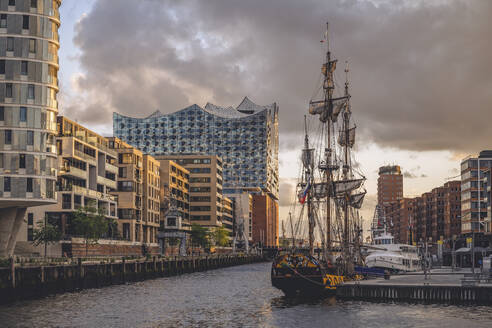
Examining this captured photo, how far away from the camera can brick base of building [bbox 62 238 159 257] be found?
123 metres

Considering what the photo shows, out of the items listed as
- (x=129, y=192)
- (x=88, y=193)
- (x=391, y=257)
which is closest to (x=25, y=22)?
(x=88, y=193)

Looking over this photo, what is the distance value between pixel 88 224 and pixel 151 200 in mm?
60817

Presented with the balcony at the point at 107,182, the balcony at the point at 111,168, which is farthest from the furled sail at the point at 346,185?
the balcony at the point at 111,168

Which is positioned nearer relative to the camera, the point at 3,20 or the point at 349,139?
the point at 3,20

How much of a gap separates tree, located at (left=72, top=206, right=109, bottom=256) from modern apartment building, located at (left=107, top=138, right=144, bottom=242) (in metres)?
33.4

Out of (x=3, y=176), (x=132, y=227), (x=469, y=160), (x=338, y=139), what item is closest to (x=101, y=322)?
(x=3, y=176)

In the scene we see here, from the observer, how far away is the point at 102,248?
136125 millimetres

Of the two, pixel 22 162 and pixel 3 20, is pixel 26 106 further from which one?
pixel 3 20

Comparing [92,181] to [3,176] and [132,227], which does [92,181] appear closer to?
[132,227]

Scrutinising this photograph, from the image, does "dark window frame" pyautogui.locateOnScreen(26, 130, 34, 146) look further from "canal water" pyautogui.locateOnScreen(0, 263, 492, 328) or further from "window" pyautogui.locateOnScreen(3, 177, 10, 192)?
"canal water" pyautogui.locateOnScreen(0, 263, 492, 328)

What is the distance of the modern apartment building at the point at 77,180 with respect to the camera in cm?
12625

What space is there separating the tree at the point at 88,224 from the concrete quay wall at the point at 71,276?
11938mm

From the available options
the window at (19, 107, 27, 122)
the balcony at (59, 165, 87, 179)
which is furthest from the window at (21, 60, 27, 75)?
the balcony at (59, 165, 87, 179)

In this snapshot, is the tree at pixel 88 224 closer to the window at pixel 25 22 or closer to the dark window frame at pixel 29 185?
the dark window frame at pixel 29 185
